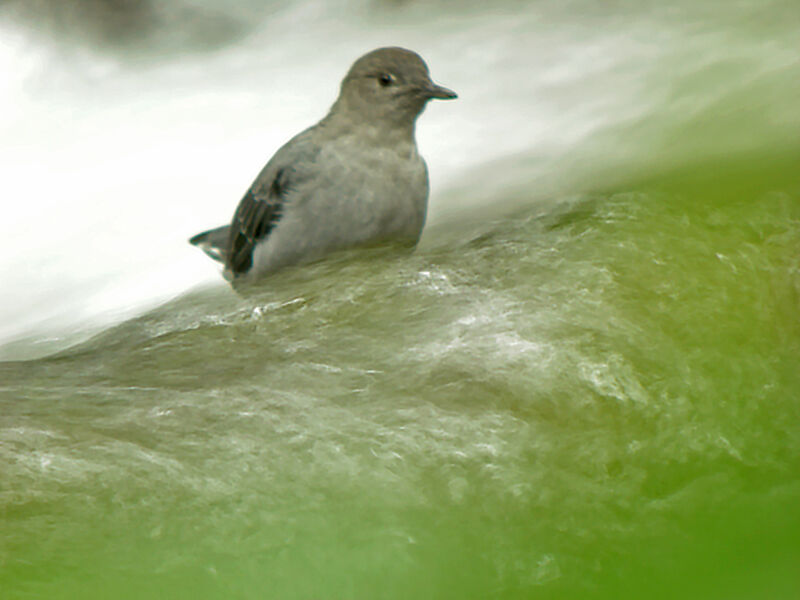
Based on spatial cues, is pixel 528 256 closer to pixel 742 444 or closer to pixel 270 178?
pixel 742 444

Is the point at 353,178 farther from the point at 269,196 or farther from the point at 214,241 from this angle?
the point at 214,241

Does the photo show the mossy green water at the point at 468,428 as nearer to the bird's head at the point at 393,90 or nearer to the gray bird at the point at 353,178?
the gray bird at the point at 353,178

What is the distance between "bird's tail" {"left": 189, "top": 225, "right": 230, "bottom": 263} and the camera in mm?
4035

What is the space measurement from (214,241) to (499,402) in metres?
2.42

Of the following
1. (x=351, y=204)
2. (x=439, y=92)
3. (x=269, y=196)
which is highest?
(x=439, y=92)

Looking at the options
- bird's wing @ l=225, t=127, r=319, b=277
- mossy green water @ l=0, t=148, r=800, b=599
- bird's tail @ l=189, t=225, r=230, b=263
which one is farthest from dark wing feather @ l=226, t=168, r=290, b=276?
mossy green water @ l=0, t=148, r=800, b=599

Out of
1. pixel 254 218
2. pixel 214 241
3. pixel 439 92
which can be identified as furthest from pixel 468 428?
pixel 214 241

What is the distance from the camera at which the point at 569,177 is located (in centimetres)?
325

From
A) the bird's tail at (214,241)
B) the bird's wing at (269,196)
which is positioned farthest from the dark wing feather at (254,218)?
the bird's tail at (214,241)

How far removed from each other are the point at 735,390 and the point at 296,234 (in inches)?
76.7

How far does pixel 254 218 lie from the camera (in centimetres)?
360

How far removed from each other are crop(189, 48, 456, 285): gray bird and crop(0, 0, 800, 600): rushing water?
160 millimetres

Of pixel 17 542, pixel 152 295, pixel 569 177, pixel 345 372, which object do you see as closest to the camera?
pixel 17 542

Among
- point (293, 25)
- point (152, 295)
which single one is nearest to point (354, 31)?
point (293, 25)
